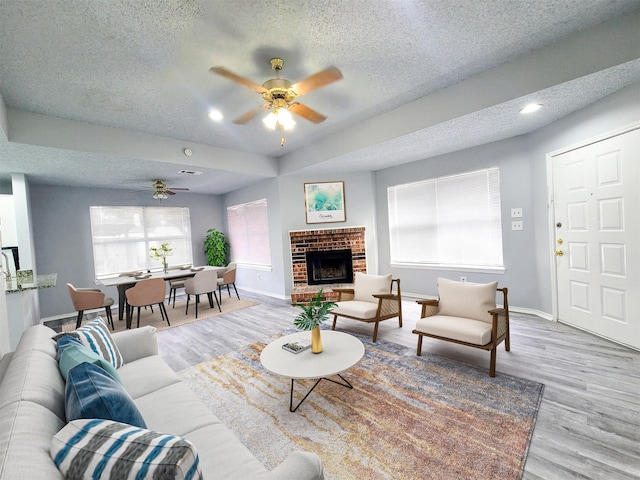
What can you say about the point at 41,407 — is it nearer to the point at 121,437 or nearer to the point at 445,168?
the point at 121,437

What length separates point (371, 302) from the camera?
11.6 ft

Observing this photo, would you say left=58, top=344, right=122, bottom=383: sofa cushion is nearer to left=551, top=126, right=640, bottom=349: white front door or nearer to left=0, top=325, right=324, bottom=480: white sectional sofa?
left=0, top=325, right=324, bottom=480: white sectional sofa

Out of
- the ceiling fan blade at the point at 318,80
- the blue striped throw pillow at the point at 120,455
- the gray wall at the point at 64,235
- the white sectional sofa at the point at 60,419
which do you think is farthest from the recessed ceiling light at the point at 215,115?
the gray wall at the point at 64,235

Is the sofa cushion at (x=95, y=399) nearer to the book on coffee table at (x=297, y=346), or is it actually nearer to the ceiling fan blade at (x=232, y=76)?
the book on coffee table at (x=297, y=346)

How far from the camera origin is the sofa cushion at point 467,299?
2.74m

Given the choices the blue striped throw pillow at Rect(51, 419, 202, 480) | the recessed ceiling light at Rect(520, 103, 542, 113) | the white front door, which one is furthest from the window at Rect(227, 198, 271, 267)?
the blue striped throw pillow at Rect(51, 419, 202, 480)

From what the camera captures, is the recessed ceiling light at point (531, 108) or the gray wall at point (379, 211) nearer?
the recessed ceiling light at point (531, 108)

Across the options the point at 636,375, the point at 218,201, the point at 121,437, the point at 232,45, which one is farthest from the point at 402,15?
the point at 218,201

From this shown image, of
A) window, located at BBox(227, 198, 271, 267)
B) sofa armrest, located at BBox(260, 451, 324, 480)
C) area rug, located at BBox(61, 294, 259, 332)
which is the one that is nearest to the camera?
sofa armrest, located at BBox(260, 451, 324, 480)

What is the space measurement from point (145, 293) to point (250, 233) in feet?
9.10

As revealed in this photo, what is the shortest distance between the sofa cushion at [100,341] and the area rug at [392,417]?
753mm

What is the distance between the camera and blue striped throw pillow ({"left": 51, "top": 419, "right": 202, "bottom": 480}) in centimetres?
75

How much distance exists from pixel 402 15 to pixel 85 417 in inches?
108

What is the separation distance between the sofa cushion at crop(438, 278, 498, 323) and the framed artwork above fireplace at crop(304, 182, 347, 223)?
2.71 meters
